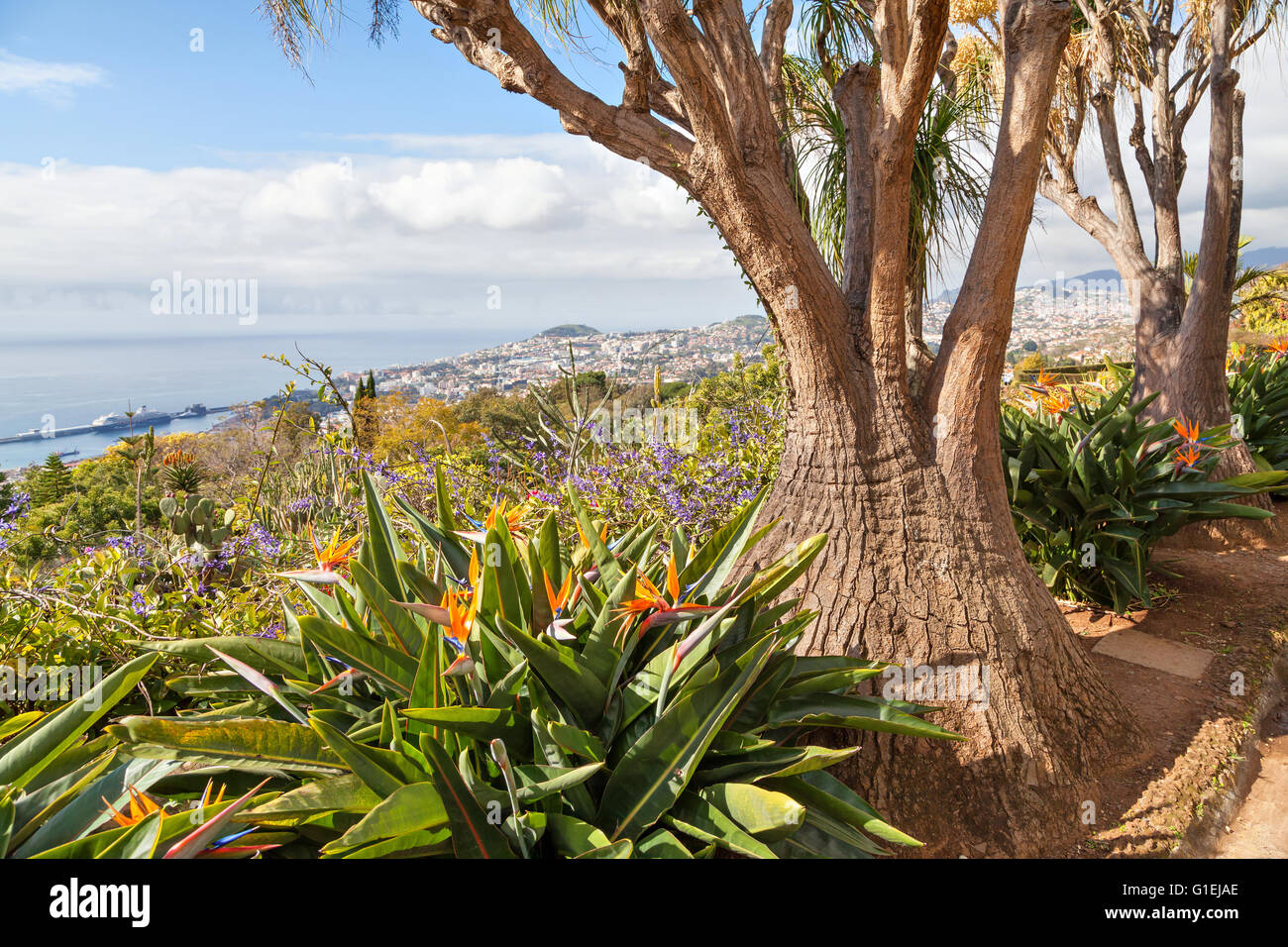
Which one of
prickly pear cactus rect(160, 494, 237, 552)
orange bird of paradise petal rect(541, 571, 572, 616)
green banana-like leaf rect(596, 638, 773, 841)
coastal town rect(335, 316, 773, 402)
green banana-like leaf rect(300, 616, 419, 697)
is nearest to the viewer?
green banana-like leaf rect(596, 638, 773, 841)

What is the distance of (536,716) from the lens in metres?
1.54

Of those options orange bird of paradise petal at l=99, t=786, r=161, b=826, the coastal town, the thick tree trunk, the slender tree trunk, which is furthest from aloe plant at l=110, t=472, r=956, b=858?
the slender tree trunk

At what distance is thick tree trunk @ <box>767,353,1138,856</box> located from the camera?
2.17 metres

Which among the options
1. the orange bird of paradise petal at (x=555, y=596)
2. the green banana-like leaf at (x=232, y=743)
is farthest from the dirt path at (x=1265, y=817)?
the green banana-like leaf at (x=232, y=743)

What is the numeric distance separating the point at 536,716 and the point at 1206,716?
9.08ft

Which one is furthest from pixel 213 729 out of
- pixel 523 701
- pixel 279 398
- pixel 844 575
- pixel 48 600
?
pixel 279 398

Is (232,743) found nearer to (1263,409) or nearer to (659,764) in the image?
(659,764)

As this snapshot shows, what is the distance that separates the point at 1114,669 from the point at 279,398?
4.43 meters

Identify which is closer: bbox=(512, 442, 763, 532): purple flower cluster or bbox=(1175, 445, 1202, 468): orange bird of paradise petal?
bbox=(1175, 445, 1202, 468): orange bird of paradise petal

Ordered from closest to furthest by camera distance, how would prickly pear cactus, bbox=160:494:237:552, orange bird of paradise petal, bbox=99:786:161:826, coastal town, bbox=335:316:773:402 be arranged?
orange bird of paradise petal, bbox=99:786:161:826 < prickly pear cactus, bbox=160:494:237:552 < coastal town, bbox=335:316:773:402

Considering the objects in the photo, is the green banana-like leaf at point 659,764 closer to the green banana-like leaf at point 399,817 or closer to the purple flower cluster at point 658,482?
the green banana-like leaf at point 399,817

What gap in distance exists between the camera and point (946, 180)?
4.08 metres

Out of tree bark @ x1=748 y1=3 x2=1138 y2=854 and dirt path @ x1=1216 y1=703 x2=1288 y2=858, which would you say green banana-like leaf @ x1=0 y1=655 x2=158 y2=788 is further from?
dirt path @ x1=1216 y1=703 x2=1288 y2=858
